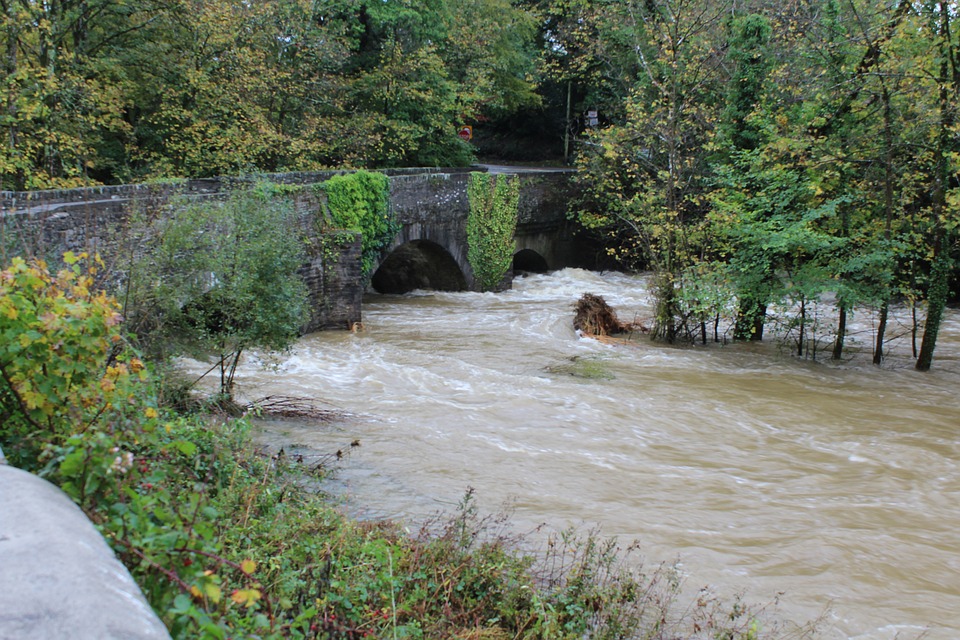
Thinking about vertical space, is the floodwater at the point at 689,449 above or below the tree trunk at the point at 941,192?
below

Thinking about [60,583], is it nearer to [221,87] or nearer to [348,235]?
[348,235]

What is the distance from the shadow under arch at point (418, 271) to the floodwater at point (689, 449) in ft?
16.4

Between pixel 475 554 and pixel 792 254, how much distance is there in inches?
396

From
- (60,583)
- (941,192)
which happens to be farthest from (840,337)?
(60,583)

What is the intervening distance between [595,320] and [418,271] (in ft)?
22.0

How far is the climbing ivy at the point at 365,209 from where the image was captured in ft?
50.4

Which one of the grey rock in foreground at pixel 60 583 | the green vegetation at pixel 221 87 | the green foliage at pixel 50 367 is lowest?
the grey rock in foreground at pixel 60 583

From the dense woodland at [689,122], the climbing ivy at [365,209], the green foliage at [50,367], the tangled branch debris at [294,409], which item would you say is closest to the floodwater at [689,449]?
the tangled branch debris at [294,409]

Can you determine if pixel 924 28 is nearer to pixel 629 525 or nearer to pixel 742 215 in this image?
pixel 742 215

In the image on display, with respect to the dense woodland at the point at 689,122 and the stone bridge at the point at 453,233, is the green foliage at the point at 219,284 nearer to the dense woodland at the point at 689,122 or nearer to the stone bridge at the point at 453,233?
the dense woodland at the point at 689,122

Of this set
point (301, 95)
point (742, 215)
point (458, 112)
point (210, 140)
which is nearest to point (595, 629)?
point (742, 215)

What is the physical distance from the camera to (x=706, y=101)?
59.6 ft

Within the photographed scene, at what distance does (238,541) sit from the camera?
427 cm

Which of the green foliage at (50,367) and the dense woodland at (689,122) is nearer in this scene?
the green foliage at (50,367)
